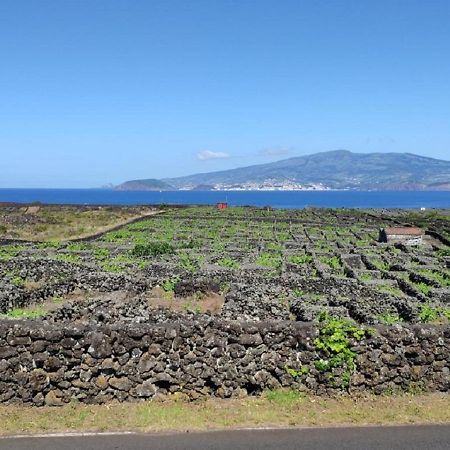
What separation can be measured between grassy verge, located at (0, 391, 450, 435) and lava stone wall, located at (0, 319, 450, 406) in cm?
25

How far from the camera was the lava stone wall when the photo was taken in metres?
11.2

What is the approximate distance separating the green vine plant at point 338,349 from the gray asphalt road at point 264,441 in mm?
1584

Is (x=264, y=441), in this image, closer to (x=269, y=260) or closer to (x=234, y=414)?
(x=234, y=414)

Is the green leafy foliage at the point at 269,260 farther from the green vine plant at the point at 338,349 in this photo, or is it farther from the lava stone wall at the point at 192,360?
the green vine plant at the point at 338,349

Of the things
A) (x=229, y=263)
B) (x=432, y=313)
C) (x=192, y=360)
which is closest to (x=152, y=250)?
(x=229, y=263)

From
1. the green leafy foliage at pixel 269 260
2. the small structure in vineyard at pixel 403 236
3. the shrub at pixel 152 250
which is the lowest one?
the small structure in vineyard at pixel 403 236

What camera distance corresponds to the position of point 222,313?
20.5m

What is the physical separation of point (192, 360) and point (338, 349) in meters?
3.17

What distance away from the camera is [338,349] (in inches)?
461

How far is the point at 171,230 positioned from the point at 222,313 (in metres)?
39.9

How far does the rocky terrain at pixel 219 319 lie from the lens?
11.3 m

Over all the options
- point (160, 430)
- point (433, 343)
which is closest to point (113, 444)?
point (160, 430)

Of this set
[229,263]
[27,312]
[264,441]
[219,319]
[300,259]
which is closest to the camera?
[264,441]

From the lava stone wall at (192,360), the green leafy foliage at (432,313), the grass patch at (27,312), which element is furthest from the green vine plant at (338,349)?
the grass patch at (27,312)
